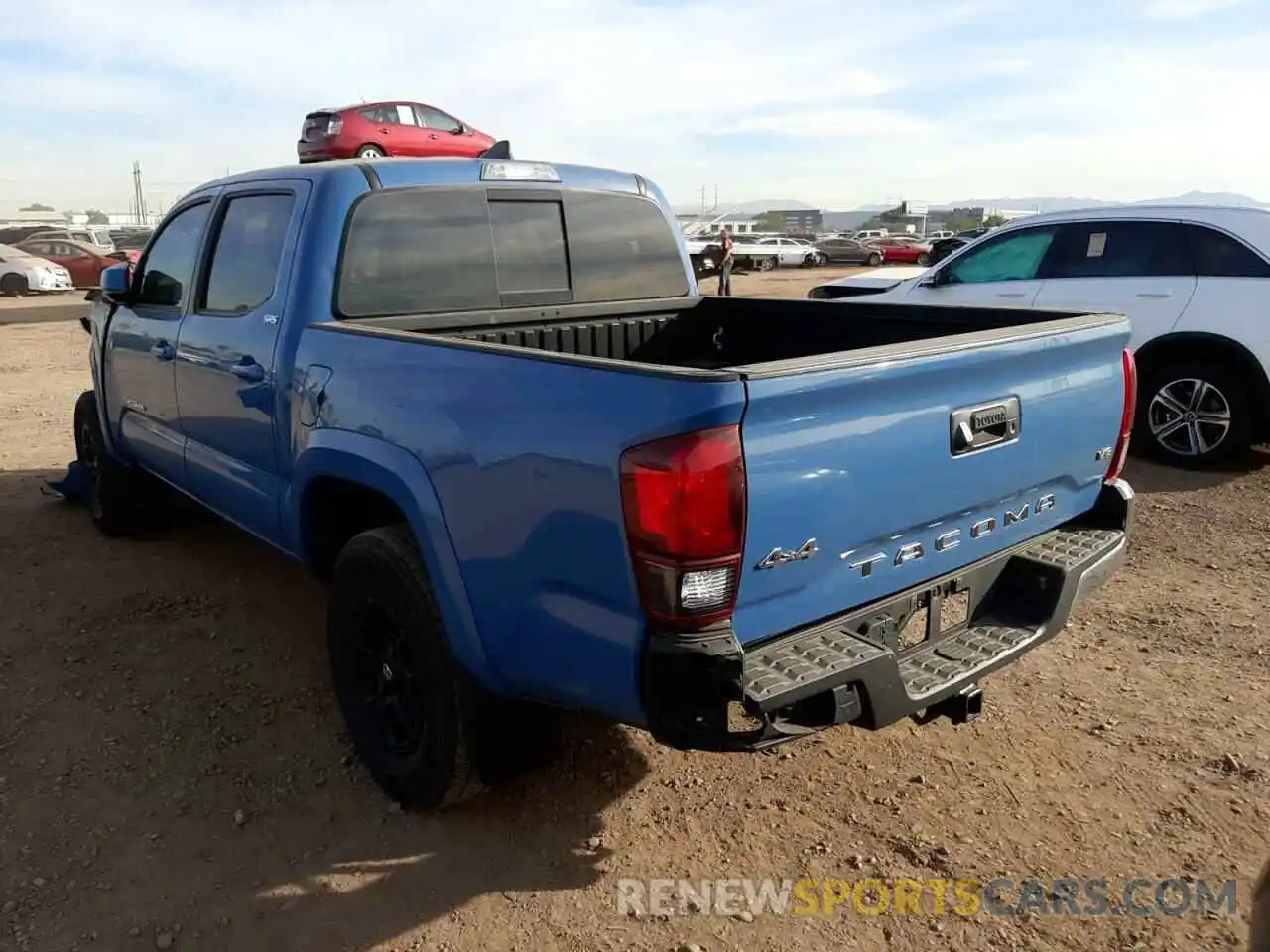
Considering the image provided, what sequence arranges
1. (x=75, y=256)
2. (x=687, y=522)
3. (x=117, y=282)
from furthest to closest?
(x=75, y=256) → (x=117, y=282) → (x=687, y=522)

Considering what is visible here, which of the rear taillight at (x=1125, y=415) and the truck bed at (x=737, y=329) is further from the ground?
the truck bed at (x=737, y=329)

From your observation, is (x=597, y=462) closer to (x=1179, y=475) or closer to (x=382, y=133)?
(x=1179, y=475)

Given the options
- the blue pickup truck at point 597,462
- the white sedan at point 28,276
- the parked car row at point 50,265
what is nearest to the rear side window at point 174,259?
the blue pickup truck at point 597,462

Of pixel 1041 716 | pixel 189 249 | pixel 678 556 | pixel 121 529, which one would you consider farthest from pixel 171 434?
pixel 1041 716

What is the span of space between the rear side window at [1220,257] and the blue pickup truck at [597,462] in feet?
14.6

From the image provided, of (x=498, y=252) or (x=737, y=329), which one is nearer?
(x=498, y=252)

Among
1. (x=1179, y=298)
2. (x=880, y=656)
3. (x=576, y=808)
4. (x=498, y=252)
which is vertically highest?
(x=498, y=252)

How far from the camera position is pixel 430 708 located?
289 cm

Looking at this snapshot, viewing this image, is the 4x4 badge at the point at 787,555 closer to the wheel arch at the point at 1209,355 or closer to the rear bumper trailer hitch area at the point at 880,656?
the rear bumper trailer hitch area at the point at 880,656

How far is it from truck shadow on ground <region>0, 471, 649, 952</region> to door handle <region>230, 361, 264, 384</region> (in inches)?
49.1

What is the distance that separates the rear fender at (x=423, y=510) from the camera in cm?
264

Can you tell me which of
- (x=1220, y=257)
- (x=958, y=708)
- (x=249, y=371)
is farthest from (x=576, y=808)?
(x=1220, y=257)

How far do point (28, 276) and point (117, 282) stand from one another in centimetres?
2150

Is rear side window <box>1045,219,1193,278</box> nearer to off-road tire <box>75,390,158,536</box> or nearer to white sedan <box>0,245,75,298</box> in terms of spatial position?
off-road tire <box>75,390,158,536</box>
